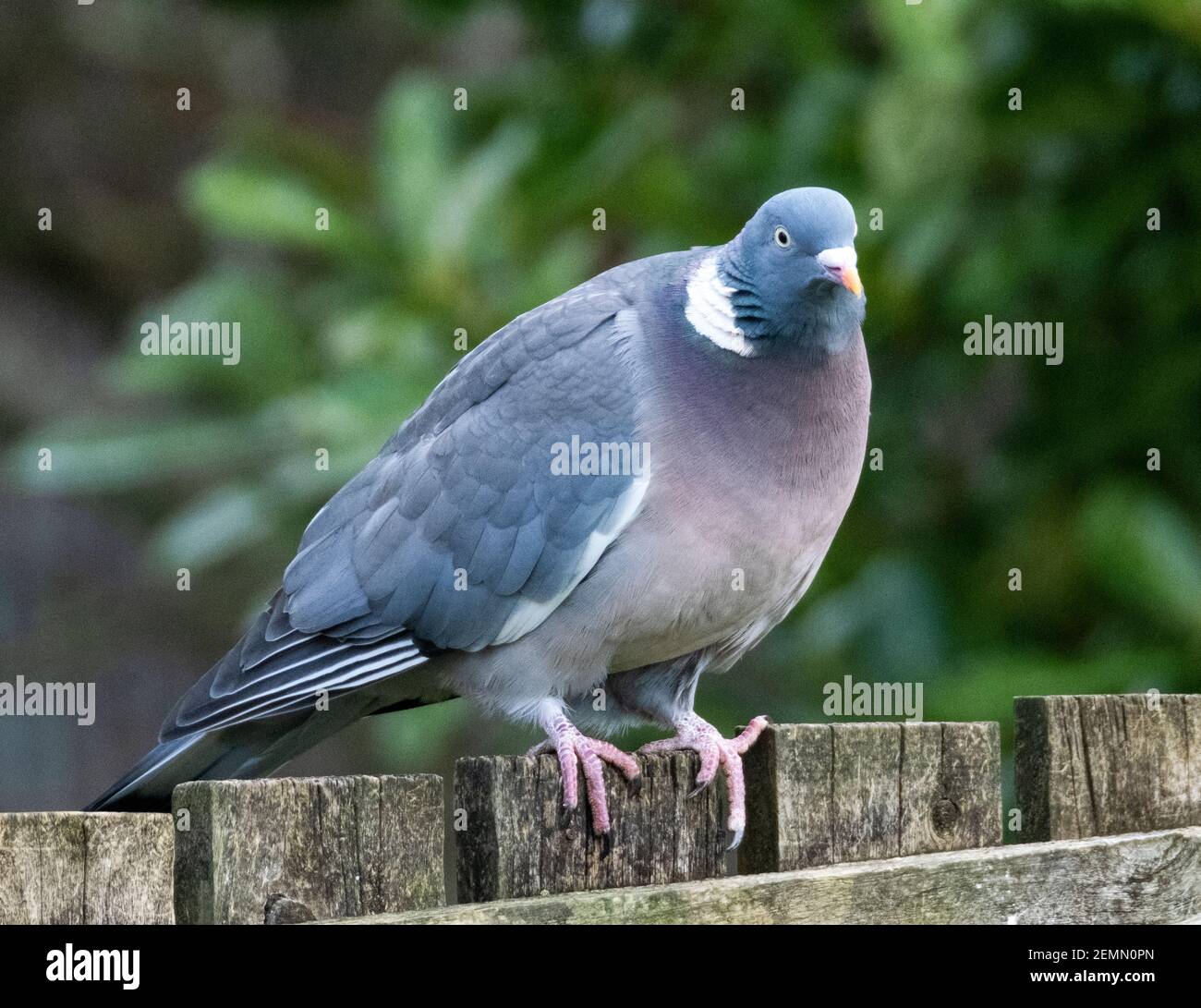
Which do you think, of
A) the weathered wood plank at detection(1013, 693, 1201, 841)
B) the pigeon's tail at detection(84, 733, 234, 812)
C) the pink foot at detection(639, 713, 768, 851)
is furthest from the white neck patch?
the pigeon's tail at detection(84, 733, 234, 812)

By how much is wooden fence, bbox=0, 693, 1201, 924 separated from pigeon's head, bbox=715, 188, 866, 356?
1021 millimetres

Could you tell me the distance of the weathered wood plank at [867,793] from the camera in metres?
2.81

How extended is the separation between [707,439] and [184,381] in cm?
306

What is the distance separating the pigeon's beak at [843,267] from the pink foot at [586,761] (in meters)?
1.09

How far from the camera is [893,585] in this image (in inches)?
204

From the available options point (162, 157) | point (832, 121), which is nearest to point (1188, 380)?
point (832, 121)

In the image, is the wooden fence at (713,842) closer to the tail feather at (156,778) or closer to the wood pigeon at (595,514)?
the wood pigeon at (595,514)

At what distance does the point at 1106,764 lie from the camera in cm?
303

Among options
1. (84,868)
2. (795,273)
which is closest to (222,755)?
(84,868)

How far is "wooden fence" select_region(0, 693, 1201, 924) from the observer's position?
7.45 feet

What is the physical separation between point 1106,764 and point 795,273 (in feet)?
3.98

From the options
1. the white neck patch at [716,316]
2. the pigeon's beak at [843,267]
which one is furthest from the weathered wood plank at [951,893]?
the white neck patch at [716,316]

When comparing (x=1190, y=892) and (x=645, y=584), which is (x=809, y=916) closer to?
(x=1190, y=892)

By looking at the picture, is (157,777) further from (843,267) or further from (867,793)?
(843,267)
